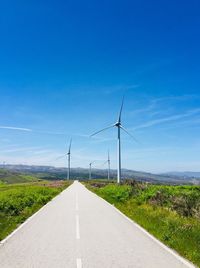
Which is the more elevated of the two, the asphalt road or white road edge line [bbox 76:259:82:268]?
the asphalt road

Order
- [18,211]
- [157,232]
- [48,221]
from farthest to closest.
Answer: [18,211] < [48,221] < [157,232]

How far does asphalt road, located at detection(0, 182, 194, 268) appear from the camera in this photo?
32.6ft

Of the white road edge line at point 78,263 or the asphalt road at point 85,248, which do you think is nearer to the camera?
the white road edge line at point 78,263

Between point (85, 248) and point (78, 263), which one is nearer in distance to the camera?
point (78, 263)

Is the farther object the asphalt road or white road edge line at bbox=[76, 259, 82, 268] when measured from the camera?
the asphalt road

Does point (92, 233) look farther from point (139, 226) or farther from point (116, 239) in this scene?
point (139, 226)

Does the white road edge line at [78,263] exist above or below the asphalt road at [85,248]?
below

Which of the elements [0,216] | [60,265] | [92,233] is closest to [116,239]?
[92,233]

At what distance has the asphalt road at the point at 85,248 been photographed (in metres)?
9.94

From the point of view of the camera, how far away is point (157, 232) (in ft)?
49.4

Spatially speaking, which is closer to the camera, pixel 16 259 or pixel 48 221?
pixel 16 259

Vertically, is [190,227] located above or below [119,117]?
below

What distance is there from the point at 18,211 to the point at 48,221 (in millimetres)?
4846

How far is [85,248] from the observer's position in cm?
1205
